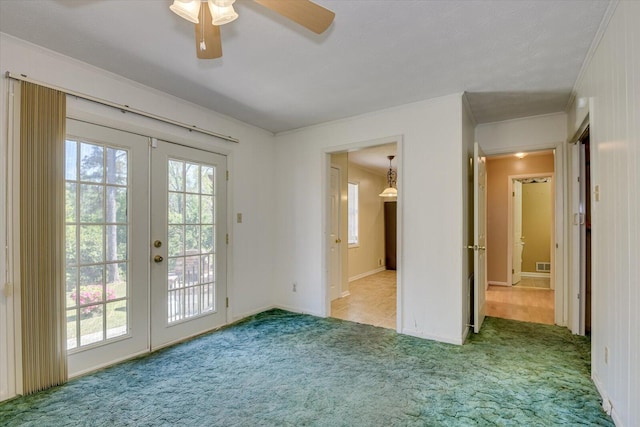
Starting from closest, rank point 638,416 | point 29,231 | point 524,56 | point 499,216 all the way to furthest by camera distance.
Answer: point 638,416 → point 29,231 → point 524,56 → point 499,216

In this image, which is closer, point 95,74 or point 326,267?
point 95,74

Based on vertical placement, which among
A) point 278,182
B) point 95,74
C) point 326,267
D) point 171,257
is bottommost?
point 326,267

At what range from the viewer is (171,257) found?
10.6 ft

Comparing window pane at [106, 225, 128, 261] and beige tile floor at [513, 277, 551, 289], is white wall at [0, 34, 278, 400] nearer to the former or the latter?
window pane at [106, 225, 128, 261]

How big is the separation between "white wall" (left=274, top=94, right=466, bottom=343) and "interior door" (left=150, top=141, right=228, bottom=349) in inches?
47.9

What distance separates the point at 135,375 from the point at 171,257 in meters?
1.10

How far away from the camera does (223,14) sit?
151cm

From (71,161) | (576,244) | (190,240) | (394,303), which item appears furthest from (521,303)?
(71,161)

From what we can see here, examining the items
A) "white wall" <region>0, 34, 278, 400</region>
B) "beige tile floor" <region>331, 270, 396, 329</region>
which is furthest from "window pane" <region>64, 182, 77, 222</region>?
"beige tile floor" <region>331, 270, 396, 329</region>

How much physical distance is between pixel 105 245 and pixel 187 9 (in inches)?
83.5

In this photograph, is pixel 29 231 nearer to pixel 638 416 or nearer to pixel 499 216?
pixel 638 416

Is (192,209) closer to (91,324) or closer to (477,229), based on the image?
(91,324)

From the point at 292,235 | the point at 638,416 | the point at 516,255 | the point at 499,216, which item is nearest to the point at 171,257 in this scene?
the point at 292,235

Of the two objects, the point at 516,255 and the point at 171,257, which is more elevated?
the point at 171,257
